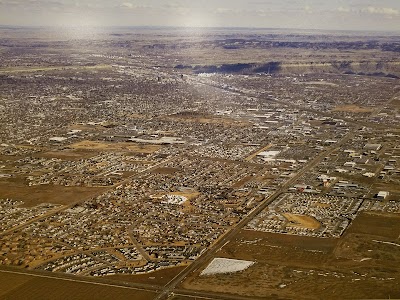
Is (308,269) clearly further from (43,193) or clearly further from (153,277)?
(43,193)

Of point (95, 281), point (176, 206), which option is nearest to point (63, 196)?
point (176, 206)

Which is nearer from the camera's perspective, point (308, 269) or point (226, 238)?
point (308, 269)

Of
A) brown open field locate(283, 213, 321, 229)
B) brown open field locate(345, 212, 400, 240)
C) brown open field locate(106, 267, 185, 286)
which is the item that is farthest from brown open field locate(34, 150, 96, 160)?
brown open field locate(345, 212, 400, 240)

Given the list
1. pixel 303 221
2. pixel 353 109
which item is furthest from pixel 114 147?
pixel 353 109

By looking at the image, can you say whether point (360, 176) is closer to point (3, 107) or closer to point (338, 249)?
point (338, 249)

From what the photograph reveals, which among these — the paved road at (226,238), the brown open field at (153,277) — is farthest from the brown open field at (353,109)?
the brown open field at (153,277)
